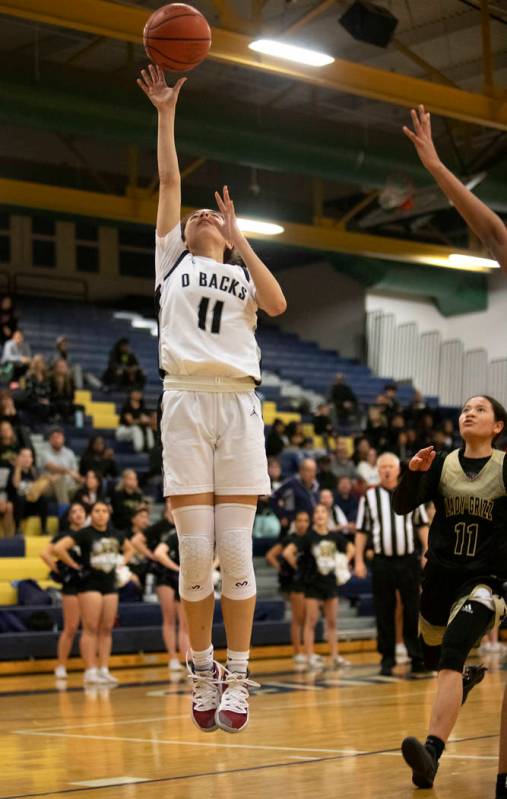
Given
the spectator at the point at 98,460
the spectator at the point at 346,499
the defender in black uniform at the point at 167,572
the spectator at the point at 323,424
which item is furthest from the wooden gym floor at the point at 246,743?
the spectator at the point at 323,424

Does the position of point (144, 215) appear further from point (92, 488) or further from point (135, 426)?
point (92, 488)

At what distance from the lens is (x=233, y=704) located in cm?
521

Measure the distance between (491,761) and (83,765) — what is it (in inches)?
86.1

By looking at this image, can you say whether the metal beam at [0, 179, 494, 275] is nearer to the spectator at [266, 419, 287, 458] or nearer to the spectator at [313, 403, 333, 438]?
the spectator at [313, 403, 333, 438]

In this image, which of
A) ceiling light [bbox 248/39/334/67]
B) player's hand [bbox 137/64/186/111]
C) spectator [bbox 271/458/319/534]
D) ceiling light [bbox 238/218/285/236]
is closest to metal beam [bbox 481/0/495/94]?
ceiling light [bbox 248/39/334/67]

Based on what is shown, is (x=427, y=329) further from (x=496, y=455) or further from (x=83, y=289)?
(x=496, y=455)

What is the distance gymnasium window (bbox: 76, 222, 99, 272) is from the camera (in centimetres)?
2872

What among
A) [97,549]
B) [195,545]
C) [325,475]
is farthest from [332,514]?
[195,545]

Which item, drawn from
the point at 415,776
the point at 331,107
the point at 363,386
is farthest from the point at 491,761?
the point at 363,386

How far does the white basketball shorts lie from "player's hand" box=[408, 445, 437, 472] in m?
0.86

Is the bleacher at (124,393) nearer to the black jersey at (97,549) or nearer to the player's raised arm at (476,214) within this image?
the black jersey at (97,549)

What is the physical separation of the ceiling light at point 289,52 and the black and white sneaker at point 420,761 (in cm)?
830

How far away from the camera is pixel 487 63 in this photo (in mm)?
14664

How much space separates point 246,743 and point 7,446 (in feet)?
30.1
